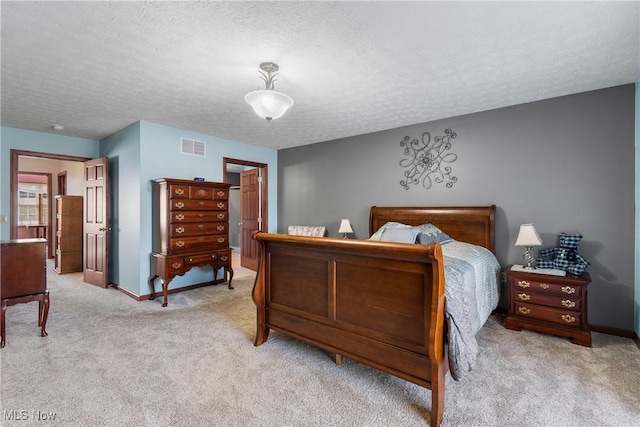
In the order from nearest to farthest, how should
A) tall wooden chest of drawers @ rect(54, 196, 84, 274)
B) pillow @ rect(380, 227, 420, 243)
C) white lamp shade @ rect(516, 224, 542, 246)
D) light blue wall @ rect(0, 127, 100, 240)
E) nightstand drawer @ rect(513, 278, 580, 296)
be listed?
nightstand drawer @ rect(513, 278, 580, 296) < white lamp shade @ rect(516, 224, 542, 246) < pillow @ rect(380, 227, 420, 243) < light blue wall @ rect(0, 127, 100, 240) < tall wooden chest of drawers @ rect(54, 196, 84, 274)

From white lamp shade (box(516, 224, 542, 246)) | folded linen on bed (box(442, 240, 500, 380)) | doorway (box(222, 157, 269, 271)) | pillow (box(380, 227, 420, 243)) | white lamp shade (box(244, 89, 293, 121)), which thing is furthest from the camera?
doorway (box(222, 157, 269, 271))

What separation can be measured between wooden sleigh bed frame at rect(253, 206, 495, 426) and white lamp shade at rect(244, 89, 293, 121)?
1033 mm

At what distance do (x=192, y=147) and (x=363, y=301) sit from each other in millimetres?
3655

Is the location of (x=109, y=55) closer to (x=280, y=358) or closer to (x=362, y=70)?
(x=362, y=70)

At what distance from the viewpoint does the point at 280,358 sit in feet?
7.65

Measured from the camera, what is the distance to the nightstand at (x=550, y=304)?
103 inches

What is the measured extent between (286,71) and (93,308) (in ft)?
11.6

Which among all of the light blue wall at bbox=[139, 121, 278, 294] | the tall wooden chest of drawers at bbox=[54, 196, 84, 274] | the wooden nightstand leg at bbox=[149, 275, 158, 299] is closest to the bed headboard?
the light blue wall at bbox=[139, 121, 278, 294]

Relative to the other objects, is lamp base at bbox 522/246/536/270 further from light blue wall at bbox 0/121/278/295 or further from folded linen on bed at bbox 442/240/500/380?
light blue wall at bbox 0/121/278/295

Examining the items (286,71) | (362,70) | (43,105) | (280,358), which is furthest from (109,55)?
(280,358)

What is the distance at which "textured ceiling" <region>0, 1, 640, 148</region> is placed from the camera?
69.8 inches

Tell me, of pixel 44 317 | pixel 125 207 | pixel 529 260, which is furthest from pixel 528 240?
pixel 125 207

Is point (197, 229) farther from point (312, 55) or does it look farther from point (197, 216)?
point (312, 55)

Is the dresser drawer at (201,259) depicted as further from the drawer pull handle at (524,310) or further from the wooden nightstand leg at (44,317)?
the drawer pull handle at (524,310)
